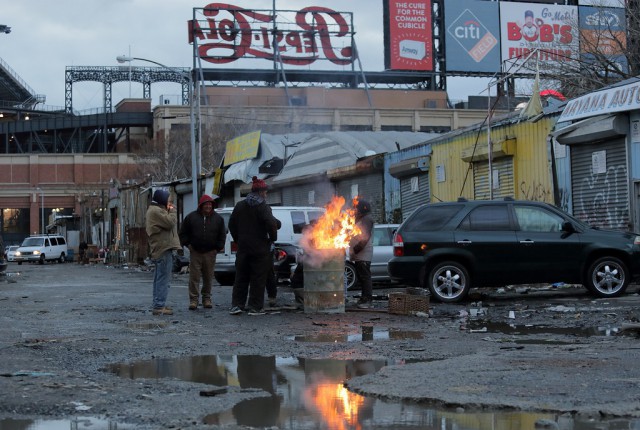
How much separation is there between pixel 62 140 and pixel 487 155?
8069 cm

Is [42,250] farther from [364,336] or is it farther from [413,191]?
[364,336]

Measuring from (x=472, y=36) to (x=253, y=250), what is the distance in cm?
5809

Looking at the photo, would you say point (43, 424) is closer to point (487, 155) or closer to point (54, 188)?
point (487, 155)

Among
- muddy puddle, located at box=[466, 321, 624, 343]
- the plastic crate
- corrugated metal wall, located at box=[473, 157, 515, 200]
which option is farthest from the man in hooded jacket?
corrugated metal wall, located at box=[473, 157, 515, 200]

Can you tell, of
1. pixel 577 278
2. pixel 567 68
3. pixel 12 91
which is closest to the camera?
pixel 577 278

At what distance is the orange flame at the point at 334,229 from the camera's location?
45.4 feet

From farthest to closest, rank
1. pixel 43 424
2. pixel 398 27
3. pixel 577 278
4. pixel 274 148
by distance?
pixel 398 27, pixel 274 148, pixel 577 278, pixel 43 424

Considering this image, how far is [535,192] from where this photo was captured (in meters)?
23.0

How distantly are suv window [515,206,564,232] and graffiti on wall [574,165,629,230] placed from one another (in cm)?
434

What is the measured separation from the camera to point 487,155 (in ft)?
80.3

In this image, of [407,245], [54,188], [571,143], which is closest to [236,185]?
[571,143]

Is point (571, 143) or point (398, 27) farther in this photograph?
point (398, 27)

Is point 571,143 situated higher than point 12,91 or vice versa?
point 12,91

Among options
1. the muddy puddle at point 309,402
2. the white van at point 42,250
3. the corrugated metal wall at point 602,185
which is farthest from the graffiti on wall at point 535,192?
the white van at point 42,250
